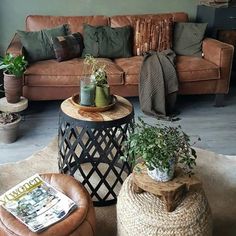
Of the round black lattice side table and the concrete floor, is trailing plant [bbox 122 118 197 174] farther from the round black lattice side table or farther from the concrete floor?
the concrete floor

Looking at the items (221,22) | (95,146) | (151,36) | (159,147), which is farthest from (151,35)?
(159,147)

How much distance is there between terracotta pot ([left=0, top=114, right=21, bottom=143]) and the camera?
2.82 meters

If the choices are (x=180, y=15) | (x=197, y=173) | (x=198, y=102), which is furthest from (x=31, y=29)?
(x=197, y=173)

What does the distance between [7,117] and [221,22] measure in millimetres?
2673

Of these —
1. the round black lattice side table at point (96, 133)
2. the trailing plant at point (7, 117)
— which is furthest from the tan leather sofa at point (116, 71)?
the round black lattice side table at point (96, 133)

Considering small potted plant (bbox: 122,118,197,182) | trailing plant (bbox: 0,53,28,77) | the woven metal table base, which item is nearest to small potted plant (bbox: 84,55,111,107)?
the woven metal table base

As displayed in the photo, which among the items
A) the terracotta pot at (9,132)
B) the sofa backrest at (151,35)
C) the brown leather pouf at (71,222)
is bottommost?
the terracotta pot at (9,132)

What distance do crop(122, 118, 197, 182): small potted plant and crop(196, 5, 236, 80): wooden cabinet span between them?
9.25 feet

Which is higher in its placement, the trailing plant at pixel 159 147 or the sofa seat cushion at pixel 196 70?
the trailing plant at pixel 159 147

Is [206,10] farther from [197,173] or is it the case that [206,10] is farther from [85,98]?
[85,98]

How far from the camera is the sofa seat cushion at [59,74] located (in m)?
3.30

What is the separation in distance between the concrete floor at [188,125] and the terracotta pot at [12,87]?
0.89 ft

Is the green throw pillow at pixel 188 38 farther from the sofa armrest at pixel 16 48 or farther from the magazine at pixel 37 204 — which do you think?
the magazine at pixel 37 204

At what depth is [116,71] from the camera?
3.42m
